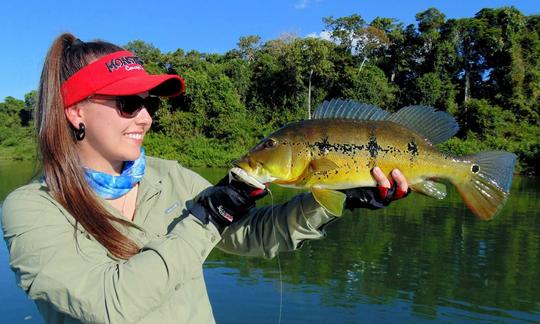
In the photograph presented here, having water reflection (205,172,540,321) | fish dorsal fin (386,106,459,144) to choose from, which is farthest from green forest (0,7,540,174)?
fish dorsal fin (386,106,459,144)

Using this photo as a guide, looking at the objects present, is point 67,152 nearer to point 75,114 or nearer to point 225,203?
point 75,114

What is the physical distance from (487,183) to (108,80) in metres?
1.90

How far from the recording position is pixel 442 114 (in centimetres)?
261

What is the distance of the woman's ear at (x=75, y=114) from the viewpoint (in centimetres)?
195

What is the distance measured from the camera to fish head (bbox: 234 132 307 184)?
2.25 meters

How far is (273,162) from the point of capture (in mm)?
2287

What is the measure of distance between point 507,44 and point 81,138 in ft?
134

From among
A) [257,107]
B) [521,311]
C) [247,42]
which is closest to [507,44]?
[257,107]

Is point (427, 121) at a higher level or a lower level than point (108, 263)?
higher

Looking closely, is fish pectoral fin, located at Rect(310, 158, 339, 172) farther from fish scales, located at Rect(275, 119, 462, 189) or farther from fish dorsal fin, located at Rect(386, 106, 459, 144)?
fish dorsal fin, located at Rect(386, 106, 459, 144)

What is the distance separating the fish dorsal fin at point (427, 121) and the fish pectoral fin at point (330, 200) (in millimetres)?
593

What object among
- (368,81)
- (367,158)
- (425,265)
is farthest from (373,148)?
(368,81)

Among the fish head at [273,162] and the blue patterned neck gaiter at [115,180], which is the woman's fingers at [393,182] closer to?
the fish head at [273,162]

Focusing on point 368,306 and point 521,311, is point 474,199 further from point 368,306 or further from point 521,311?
point 521,311
